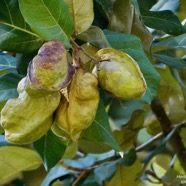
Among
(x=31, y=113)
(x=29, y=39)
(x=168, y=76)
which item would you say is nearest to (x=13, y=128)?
(x=31, y=113)

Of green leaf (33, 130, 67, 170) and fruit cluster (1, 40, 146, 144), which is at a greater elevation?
fruit cluster (1, 40, 146, 144)

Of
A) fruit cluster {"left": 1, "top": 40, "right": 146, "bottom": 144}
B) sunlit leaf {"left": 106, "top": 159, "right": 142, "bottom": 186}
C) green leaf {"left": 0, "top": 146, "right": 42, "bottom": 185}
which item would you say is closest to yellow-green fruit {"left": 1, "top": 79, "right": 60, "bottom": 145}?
fruit cluster {"left": 1, "top": 40, "right": 146, "bottom": 144}

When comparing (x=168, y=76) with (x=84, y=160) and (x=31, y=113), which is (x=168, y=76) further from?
(x=31, y=113)

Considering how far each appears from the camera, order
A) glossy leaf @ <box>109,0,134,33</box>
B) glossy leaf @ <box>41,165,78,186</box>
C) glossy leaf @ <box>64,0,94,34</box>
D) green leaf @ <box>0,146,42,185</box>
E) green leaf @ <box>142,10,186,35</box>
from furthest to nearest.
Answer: glossy leaf @ <box>41,165,78,186</box>
green leaf @ <box>0,146,42,185</box>
green leaf @ <box>142,10,186,35</box>
glossy leaf @ <box>109,0,134,33</box>
glossy leaf @ <box>64,0,94,34</box>

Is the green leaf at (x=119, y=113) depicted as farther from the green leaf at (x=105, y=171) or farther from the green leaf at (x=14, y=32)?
the green leaf at (x=14, y=32)

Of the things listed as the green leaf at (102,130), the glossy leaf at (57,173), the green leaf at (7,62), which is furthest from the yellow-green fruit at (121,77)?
the glossy leaf at (57,173)

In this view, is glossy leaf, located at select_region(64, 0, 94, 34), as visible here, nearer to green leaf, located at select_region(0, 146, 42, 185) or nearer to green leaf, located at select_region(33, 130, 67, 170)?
green leaf, located at select_region(33, 130, 67, 170)

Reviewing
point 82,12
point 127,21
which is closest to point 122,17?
point 127,21

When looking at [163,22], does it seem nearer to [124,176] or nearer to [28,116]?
[28,116]
